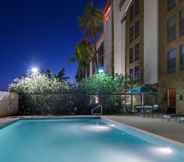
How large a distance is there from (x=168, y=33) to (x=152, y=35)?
240 centimetres

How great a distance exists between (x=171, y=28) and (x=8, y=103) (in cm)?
1170

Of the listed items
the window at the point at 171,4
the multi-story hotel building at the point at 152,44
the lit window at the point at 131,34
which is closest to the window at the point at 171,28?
the multi-story hotel building at the point at 152,44

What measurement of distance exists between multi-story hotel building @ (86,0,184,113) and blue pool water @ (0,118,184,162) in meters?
8.30

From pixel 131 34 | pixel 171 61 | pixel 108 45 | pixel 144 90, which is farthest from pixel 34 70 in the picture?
pixel 108 45

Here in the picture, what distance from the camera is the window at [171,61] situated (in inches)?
791

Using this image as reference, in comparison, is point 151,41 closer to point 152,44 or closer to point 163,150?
point 152,44

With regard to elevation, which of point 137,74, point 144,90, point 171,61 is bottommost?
point 144,90

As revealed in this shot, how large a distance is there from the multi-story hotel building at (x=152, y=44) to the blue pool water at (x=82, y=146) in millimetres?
8305

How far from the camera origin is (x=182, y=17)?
19.1 meters

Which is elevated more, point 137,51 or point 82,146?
point 137,51

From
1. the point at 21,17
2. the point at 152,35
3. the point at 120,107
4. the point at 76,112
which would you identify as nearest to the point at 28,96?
the point at 76,112

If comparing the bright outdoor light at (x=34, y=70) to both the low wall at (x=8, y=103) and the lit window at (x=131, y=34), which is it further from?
the lit window at (x=131, y=34)

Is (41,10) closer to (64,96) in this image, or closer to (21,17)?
(21,17)

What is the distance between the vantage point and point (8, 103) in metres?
17.8
